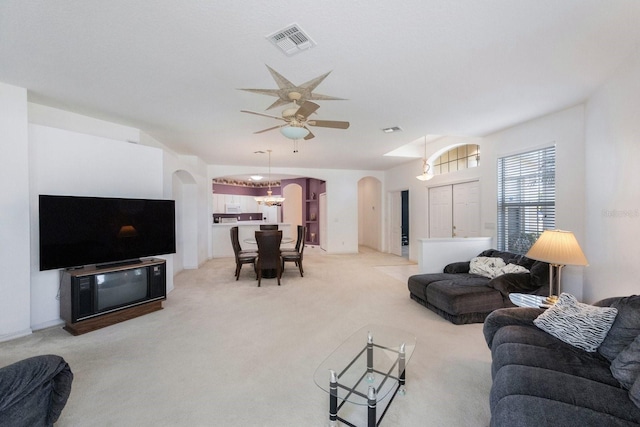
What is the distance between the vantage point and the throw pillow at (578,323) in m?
1.75

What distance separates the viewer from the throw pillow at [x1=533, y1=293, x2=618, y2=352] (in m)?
1.75

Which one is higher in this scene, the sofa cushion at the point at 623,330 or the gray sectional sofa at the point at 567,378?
the sofa cushion at the point at 623,330

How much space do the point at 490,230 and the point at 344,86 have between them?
370 cm

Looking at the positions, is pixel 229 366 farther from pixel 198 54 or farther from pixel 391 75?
pixel 391 75

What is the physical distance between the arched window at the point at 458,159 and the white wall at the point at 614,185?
6.72 ft

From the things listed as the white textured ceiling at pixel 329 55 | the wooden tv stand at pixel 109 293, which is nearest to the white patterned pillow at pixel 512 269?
the white textured ceiling at pixel 329 55

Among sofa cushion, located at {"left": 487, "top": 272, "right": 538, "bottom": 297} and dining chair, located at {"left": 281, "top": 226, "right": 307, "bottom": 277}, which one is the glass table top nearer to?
sofa cushion, located at {"left": 487, "top": 272, "right": 538, "bottom": 297}

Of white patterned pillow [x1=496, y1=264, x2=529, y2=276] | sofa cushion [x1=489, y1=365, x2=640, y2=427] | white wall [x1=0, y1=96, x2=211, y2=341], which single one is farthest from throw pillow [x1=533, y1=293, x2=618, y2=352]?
white wall [x1=0, y1=96, x2=211, y2=341]

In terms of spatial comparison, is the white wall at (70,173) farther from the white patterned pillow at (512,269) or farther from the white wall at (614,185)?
the white wall at (614,185)

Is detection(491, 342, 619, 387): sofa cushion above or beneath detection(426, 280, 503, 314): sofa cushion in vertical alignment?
above

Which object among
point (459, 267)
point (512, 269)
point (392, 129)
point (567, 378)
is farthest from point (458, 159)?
Result: point (567, 378)

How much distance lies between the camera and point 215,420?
175cm

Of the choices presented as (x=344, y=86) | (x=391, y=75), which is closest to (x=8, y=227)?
(x=344, y=86)

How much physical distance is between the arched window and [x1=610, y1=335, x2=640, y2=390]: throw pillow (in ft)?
14.1
